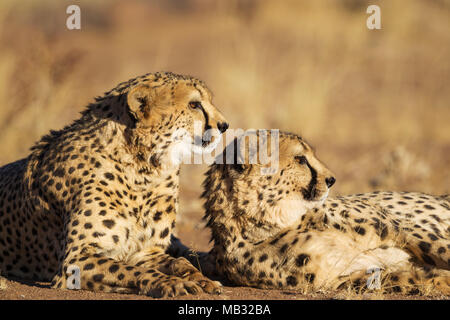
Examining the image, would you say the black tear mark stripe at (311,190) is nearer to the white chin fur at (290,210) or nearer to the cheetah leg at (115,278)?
the white chin fur at (290,210)

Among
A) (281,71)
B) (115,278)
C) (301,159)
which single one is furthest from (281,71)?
(115,278)

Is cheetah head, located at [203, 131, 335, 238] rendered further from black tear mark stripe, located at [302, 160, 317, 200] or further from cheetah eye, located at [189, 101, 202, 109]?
cheetah eye, located at [189, 101, 202, 109]

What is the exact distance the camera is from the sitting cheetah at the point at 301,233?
370 centimetres

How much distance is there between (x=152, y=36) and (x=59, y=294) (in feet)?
47.8

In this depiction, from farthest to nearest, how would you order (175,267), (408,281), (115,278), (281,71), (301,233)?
(281,71) < (301,233) < (175,267) < (408,281) < (115,278)

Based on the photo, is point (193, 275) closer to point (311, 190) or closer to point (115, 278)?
point (115, 278)

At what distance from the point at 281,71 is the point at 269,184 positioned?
9.52 m

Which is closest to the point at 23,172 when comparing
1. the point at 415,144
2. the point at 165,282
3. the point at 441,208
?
the point at 165,282

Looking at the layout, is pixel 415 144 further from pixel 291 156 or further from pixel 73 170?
pixel 73 170

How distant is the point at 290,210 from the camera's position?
396cm

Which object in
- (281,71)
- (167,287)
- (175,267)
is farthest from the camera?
(281,71)

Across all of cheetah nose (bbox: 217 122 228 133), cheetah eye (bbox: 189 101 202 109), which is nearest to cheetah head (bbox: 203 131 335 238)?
cheetah nose (bbox: 217 122 228 133)

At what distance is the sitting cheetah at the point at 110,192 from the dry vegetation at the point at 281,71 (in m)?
1.47

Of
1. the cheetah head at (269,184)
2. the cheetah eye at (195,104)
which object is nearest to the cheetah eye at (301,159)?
the cheetah head at (269,184)
